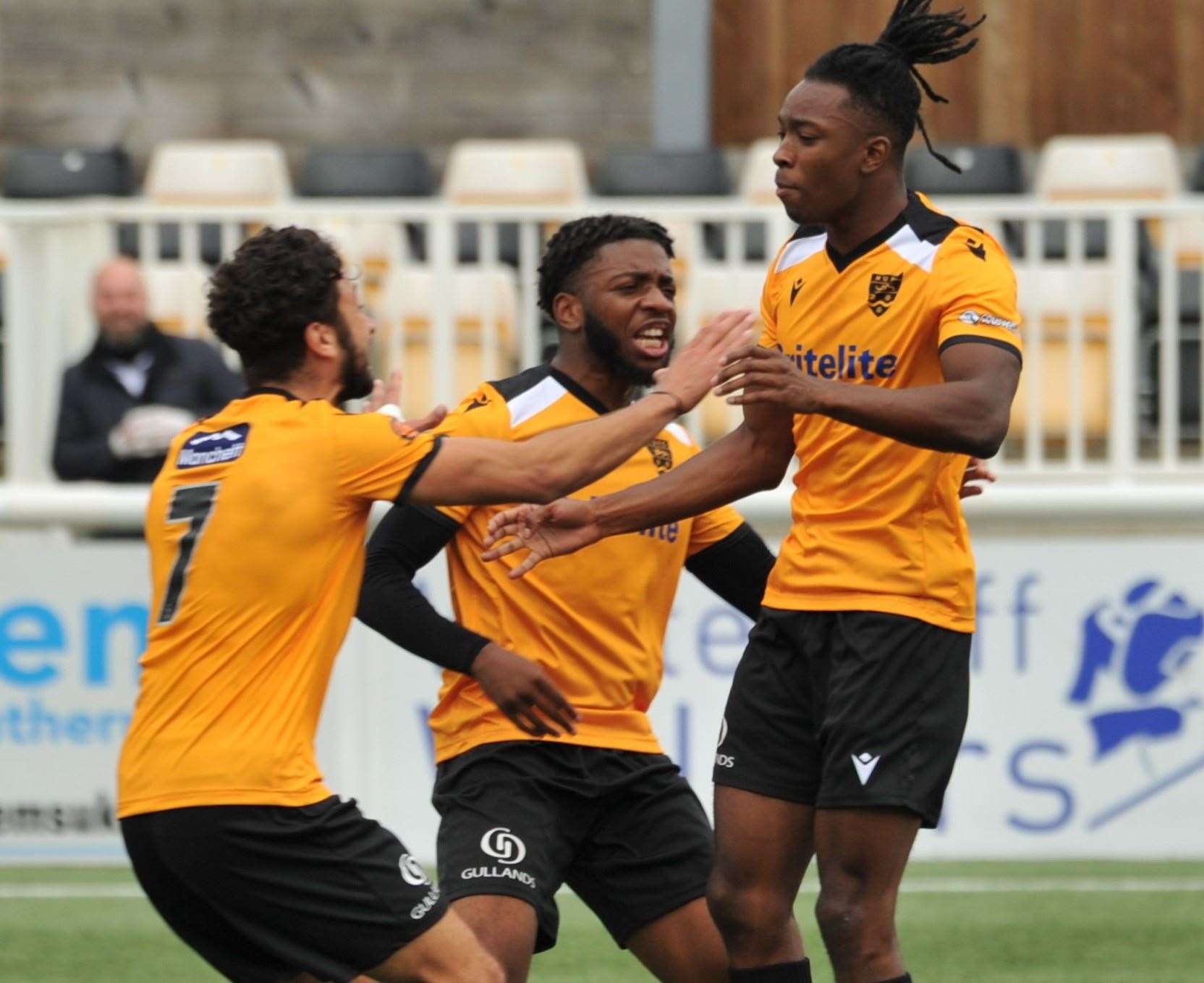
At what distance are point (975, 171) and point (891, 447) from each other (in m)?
7.66

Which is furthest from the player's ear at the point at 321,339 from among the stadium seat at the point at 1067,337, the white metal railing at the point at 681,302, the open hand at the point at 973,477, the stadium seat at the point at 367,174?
the stadium seat at the point at 367,174

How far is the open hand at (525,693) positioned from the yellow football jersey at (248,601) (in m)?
0.44

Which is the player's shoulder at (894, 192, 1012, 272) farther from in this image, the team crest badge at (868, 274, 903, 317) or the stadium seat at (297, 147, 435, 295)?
the stadium seat at (297, 147, 435, 295)

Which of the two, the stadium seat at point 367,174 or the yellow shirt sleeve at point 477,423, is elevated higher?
the stadium seat at point 367,174

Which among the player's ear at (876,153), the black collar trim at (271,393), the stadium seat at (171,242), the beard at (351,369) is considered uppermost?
the player's ear at (876,153)

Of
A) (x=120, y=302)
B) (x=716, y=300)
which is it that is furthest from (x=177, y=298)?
(x=716, y=300)

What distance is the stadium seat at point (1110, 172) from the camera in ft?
37.9

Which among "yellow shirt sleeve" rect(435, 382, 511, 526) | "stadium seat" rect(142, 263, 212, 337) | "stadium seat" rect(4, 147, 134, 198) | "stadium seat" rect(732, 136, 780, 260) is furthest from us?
"stadium seat" rect(4, 147, 134, 198)

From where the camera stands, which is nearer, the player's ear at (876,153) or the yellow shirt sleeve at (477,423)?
the player's ear at (876,153)

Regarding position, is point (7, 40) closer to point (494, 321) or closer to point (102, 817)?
point (494, 321)

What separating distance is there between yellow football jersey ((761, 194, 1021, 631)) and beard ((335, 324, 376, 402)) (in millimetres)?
870

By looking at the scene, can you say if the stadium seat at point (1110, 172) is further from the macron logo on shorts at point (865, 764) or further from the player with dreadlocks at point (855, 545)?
the macron logo on shorts at point (865, 764)

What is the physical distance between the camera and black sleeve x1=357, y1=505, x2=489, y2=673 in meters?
4.77

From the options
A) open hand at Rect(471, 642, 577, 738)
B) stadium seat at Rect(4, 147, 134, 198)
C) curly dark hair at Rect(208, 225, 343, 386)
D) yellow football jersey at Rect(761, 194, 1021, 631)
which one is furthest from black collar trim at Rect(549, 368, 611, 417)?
stadium seat at Rect(4, 147, 134, 198)
